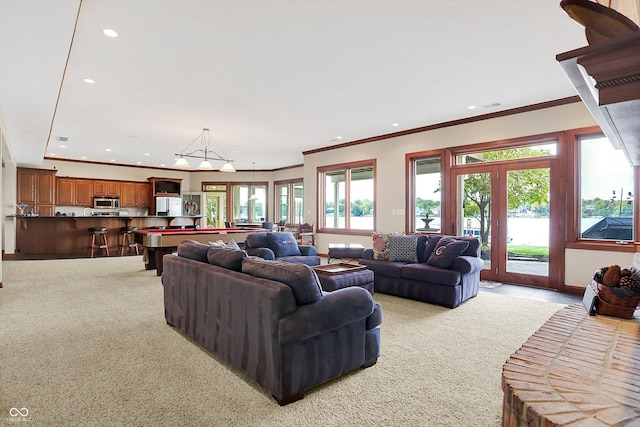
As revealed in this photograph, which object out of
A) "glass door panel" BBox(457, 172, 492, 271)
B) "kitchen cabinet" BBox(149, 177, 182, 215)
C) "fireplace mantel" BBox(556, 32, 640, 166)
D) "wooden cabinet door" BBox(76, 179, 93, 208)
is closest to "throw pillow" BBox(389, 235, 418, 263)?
"glass door panel" BBox(457, 172, 492, 271)

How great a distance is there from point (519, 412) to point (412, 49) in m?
3.49

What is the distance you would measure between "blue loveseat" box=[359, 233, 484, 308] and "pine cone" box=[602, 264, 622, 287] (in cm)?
234

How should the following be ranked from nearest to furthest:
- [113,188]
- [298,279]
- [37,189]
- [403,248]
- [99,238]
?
1. [298,279]
2. [403,248]
3. [99,238]
4. [37,189]
5. [113,188]

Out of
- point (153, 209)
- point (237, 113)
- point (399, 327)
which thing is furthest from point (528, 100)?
point (153, 209)

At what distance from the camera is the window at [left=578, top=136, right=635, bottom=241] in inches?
190

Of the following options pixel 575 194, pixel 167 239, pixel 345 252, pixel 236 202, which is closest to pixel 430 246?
pixel 345 252

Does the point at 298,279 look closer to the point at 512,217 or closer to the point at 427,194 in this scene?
the point at 512,217

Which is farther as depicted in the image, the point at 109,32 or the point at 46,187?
the point at 46,187

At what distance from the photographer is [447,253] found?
14.9 ft

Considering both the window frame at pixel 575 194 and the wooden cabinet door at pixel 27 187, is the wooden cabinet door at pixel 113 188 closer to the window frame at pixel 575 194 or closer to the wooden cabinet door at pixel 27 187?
the wooden cabinet door at pixel 27 187

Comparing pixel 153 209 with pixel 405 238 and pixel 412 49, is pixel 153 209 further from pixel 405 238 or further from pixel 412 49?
pixel 412 49

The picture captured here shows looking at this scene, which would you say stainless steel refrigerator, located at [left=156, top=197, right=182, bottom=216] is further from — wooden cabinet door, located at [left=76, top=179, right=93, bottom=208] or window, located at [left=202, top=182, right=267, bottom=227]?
wooden cabinet door, located at [left=76, top=179, right=93, bottom=208]

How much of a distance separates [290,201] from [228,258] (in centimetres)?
987

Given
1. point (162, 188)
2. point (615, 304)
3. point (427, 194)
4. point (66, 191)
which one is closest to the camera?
point (615, 304)
